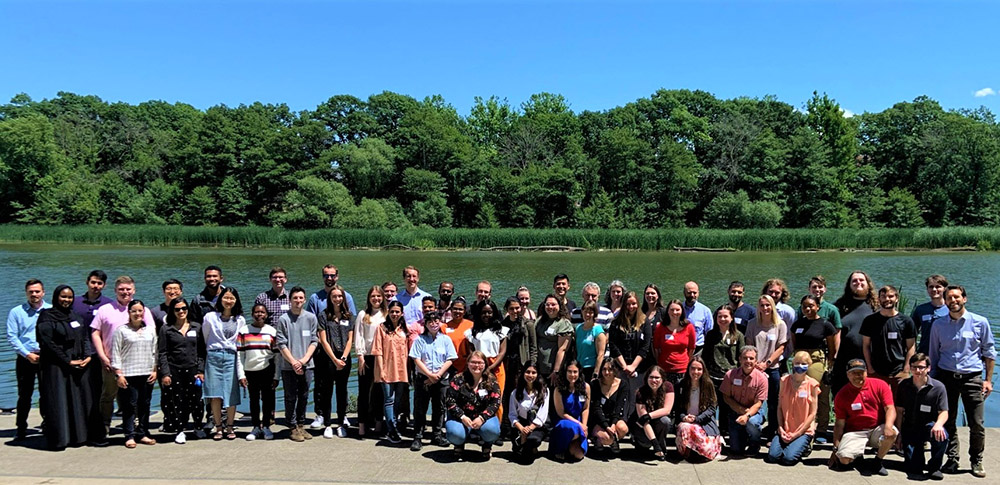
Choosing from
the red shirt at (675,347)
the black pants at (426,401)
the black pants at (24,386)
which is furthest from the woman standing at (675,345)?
the black pants at (24,386)

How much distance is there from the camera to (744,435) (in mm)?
6766

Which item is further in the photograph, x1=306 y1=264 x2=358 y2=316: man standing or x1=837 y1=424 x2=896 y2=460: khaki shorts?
x1=306 y1=264 x2=358 y2=316: man standing

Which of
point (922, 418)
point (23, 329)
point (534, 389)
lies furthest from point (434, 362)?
point (922, 418)

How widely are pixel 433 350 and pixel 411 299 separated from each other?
1.51m

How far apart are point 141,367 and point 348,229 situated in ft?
158

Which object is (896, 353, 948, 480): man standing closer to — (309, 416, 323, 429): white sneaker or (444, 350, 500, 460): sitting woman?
(444, 350, 500, 460): sitting woman

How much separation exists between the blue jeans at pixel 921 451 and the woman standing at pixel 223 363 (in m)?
6.07

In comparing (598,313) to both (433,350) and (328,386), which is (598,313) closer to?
(433,350)

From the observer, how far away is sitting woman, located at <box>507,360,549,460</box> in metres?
→ 6.59

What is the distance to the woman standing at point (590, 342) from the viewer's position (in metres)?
7.17

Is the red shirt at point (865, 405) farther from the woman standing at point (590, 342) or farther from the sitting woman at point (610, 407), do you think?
the woman standing at point (590, 342)

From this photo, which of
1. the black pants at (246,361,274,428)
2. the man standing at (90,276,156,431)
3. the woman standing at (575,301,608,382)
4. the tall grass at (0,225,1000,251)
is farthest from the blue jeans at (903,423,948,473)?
the tall grass at (0,225,1000,251)

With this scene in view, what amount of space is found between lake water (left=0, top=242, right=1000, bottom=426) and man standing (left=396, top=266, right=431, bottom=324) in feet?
29.3

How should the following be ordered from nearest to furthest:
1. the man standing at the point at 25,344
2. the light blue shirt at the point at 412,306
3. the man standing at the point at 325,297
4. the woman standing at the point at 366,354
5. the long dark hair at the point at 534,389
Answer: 1. the long dark hair at the point at 534,389
2. the man standing at the point at 25,344
3. the woman standing at the point at 366,354
4. the man standing at the point at 325,297
5. the light blue shirt at the point at 412,306
